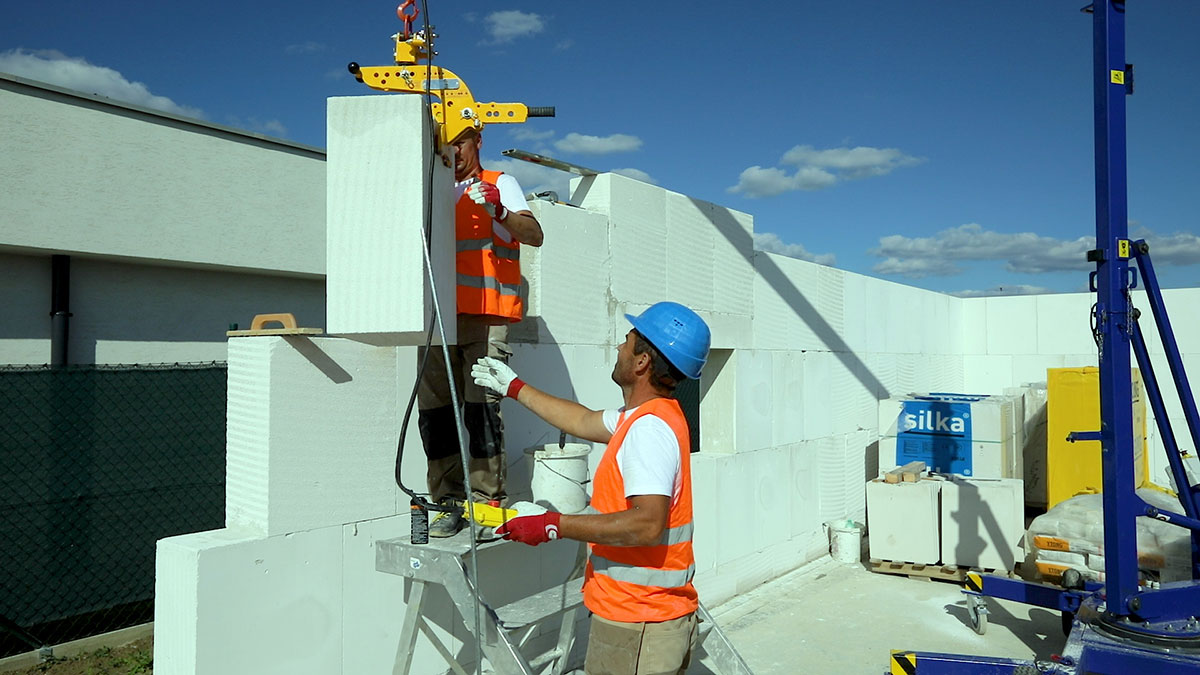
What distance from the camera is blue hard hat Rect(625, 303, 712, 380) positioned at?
250 centimetres

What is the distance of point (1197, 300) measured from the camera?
35.6 feet

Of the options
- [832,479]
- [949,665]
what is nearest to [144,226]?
[832,479]

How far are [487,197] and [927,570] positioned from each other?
19.5ft

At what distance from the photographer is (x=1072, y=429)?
7.93 metres

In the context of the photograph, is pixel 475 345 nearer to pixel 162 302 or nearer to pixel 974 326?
pixel 162 302

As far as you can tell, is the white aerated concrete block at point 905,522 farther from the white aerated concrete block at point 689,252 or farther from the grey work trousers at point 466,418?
the grey work trousers at point 466,418

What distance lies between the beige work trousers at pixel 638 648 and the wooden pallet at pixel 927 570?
5278 millimetres

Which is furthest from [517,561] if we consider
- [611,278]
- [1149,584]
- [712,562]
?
[1149,584]

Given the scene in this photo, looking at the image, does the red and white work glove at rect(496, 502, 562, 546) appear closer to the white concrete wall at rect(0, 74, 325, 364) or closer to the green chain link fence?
the green chain link fence

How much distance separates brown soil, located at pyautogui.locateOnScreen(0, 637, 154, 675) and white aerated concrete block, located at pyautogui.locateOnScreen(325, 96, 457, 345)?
12.0 ft

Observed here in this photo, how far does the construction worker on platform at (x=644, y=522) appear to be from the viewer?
7.53ft

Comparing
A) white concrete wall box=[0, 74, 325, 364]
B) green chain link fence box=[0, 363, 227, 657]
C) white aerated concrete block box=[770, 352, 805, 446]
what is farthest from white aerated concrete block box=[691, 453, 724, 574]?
white concrete wall box=[0, 74, 325, 364]

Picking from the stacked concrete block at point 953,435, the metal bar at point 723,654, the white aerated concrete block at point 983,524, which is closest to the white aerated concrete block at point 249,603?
the metal bar at point 723,654

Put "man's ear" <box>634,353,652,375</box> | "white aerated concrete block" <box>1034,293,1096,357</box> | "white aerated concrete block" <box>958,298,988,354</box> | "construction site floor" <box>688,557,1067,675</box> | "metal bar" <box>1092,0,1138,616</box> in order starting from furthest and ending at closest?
1. "white aerated concrete block" <box>958,298,988,354</box>
2. "white aerated concrete block" <box>1034,293,1096,357</box>
3. "construction site floor" <box>688,557,1067,675</box>
4. "metal bar" <box>1092,0,1138,616</box>
5. "man's ear" <box>634,353,652,375</box>
